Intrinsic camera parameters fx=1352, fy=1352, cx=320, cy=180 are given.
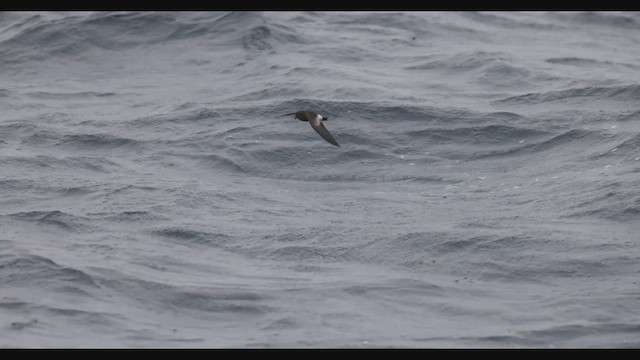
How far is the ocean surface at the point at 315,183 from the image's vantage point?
13.1 meters

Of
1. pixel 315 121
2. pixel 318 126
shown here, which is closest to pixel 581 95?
pixel 315 121

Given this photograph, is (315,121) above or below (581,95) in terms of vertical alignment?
below

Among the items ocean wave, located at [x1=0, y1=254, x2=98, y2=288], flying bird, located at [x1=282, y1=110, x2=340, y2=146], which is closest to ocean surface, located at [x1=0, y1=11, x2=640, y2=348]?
ocean wave, located at [x1=0, y1=254, x2=98, y2=288]

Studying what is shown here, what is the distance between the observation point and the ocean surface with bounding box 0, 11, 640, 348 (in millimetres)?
13117

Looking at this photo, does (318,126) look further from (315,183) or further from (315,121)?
(315,183)

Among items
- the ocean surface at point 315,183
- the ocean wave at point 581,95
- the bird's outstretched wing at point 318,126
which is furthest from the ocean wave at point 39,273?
the ocean wave at point 581,95

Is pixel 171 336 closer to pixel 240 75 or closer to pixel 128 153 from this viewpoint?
pixel 128 153

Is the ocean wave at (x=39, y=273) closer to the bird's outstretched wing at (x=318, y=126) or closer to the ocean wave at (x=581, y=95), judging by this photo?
the bird's outstretched wing at (x=318, y=126)

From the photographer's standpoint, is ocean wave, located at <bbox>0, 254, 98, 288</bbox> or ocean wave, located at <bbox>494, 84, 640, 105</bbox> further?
ocean wave, located at <bbox>494, 84, 640, 105</bbox>

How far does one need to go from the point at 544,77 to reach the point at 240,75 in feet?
16.4

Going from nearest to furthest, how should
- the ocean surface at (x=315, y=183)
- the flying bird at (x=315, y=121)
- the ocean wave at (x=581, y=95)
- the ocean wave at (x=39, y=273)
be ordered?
the ocean surface at (x=315, y=183) → the ocean wave at (x=39, y=273) → the flying bird at (x=315, y=121) → the ocean wave at (x=581, y=95)

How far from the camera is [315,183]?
17.5 m

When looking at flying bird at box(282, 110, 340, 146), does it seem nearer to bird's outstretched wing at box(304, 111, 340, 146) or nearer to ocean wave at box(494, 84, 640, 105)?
bird's outstretched wing at box(304, 111, 340, 146)

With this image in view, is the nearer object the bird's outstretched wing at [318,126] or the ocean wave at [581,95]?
the bird's outstretched wing at [318,126]
